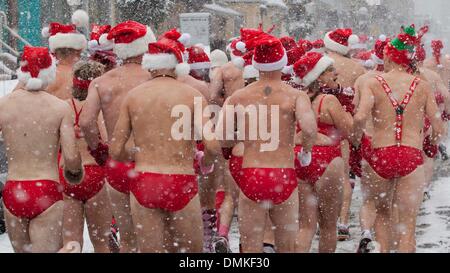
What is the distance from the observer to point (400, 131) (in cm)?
676

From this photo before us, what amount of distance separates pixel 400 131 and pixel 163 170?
2.33 metres

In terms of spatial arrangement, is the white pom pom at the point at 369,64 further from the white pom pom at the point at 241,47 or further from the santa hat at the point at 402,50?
the santa hat at the point at 402,50

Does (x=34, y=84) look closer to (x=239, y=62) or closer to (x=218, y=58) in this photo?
(x=239, y=62)

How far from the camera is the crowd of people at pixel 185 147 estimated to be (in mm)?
5445

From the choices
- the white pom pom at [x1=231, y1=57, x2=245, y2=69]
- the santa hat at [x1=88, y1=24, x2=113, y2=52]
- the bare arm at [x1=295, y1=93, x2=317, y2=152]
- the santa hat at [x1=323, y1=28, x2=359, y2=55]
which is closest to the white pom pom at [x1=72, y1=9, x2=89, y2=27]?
the white pom pom at [x1=231, y1=57, x2=245, y2=69]

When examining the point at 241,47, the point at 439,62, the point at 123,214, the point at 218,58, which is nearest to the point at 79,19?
the point at 218,58

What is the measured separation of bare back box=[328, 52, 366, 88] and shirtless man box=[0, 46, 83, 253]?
5095 mm

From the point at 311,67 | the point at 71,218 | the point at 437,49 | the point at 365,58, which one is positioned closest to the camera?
the point at 71,218

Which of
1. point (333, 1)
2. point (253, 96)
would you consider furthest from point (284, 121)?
point (333, 1)

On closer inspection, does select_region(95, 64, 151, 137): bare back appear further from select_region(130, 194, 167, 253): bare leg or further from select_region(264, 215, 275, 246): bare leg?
Answer: select_region(264, 215, 275, 246): bare leg

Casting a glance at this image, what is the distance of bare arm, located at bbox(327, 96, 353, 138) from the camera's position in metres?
6.70

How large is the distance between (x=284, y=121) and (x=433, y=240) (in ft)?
11.6
